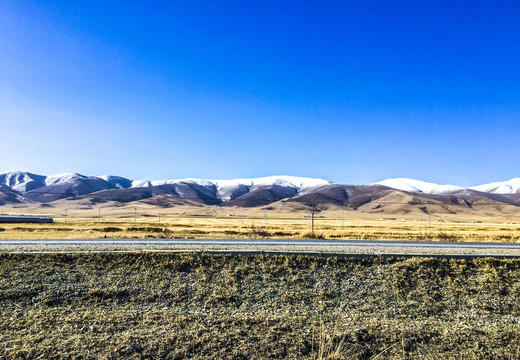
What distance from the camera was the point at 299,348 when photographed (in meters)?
A: 12.1

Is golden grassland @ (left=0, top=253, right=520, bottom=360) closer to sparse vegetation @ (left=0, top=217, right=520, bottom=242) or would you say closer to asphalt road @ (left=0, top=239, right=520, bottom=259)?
asphalt road @ (left=0, top=239, right=520, bottom=259)

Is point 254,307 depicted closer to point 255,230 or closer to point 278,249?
point 278,249

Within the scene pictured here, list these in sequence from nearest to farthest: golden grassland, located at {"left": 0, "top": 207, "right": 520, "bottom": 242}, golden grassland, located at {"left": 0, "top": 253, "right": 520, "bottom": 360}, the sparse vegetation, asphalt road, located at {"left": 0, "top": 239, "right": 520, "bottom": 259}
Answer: golden grassland, located at {"left": 0, "top": 253, "right": 520, "bottom": 360} < asphalt road, located at {"left": 0, "top": 239, "right": 520, "bottom": 259} < the sparse vegetation < golden grassland, located at {"left": 0, "top": 207, "right": 520, "bottom": 242}

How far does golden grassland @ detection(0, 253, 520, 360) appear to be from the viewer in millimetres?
12133

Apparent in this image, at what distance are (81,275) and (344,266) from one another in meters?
13.5

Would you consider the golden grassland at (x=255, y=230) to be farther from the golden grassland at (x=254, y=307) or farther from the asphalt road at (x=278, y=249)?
the golden grassland at (x=254, y=307)

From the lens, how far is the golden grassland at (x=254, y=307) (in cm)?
1213

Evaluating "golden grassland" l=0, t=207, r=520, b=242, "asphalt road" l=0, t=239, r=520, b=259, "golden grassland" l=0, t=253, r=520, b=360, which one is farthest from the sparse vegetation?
"golden grassland" l=0, t=253, r=520, b=360

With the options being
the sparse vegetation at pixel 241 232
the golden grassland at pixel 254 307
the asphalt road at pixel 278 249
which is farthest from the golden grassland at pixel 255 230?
the golden grassland at pixel 254 307

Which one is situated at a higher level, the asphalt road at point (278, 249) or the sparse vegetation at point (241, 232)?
the asphalt road at point (278, 249)

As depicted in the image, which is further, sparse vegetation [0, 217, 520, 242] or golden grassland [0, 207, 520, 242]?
golden grassland [0, 207, 520, 242]

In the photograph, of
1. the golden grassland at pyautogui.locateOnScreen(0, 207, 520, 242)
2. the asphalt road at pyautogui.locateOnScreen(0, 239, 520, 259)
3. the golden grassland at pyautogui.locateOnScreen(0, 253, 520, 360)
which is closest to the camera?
the golden grassland at pyautogui.locateOnScreen(0, 253, 520, 360)

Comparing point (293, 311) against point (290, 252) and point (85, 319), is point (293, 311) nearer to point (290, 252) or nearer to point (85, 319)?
point (290, 252)

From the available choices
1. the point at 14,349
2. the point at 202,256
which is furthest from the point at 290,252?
the point at 14,349
